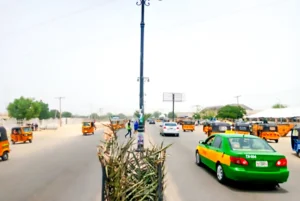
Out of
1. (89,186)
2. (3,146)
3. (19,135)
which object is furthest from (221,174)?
(19,135)

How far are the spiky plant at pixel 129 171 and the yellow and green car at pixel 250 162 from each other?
451 cm

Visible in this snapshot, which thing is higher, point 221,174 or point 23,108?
point 23,108

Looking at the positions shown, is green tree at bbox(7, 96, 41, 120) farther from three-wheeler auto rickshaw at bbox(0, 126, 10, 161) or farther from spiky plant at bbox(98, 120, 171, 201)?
spiky plant at bbox(98, 120, 171, 201)

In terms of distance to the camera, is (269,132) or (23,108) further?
(23,108)

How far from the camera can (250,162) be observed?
7.93 meters

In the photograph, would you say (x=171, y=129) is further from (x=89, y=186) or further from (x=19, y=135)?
(x=89, y=186)

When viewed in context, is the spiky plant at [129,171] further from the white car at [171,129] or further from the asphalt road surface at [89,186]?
the white car at [171,129]

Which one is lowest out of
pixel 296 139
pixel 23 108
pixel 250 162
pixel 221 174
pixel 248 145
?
pixel 221 174

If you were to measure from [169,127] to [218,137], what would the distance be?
23292mm

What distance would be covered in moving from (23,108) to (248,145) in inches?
2777

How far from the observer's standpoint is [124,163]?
3.89 meters

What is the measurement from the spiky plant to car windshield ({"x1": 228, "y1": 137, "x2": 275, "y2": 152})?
5.05 m

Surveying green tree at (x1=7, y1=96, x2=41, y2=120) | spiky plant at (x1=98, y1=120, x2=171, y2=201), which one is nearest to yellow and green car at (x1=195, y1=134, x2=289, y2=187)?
spiky plant at (x1=98, y1=120, x2=171, y2=201)

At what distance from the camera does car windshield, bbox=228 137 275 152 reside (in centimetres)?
856
